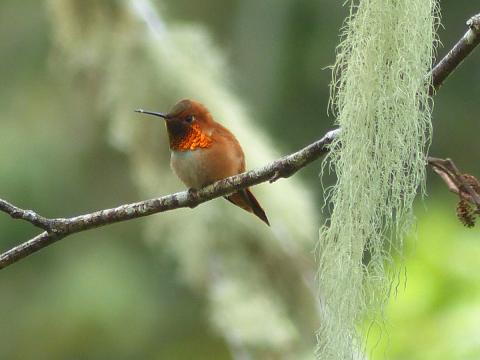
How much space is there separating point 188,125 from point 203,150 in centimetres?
12

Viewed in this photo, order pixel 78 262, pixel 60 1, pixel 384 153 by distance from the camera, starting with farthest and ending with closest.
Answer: pixel 78 262 < pixel 60 1 < pixel 384 153

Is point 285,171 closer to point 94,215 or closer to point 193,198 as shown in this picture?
point 193,198

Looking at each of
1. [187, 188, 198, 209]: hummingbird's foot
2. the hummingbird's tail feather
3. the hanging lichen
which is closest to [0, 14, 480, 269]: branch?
[187, 188, 198, 209]: hummingbird's foot

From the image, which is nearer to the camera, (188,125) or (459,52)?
(459,52)

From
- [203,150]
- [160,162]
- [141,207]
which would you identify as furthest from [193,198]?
[160,162]

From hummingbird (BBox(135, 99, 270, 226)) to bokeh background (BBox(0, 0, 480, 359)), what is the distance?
310 millimetres

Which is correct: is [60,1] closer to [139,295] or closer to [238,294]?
[238,294]

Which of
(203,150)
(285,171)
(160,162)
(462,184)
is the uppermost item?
(160,162)

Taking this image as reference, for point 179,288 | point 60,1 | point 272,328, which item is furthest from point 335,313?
point 179,288

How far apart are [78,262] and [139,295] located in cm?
50

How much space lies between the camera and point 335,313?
2020mm

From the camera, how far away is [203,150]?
3070 millimetres

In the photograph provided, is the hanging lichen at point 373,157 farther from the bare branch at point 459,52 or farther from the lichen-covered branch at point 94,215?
the lichen-covered branch at point 94,215

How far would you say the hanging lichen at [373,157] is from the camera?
1.99 metres
